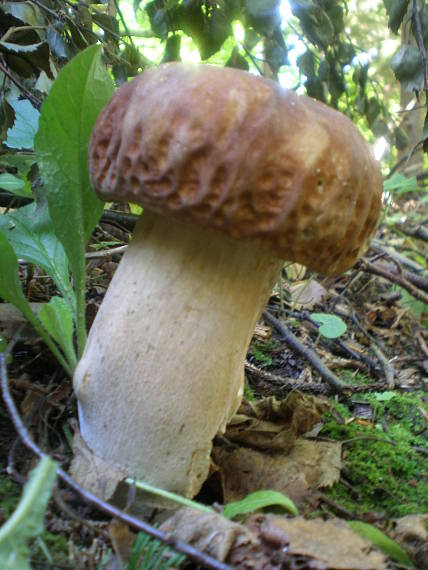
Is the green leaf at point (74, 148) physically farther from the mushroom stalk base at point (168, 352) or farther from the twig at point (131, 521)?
the twig at point (131, 521)

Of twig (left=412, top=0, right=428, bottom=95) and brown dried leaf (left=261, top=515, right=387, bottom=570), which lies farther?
twig (left=412, top=0, right=428, bottom=95)

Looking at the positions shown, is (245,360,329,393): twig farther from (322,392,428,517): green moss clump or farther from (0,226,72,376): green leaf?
(0,226,72,376): green leaf

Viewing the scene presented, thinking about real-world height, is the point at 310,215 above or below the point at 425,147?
above

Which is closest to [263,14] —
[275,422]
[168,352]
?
[168,352]

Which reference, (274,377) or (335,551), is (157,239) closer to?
(335,551)

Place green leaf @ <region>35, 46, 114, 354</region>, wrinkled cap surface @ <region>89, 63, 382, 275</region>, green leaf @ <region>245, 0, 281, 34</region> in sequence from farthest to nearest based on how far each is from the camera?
green leaf @ <region>245, 0, 281, 34</region>
green leaf @ <region>35, 46, 114, 354</region>
wrinkled cap surface @ <region>89, 63, 382, 275</region>

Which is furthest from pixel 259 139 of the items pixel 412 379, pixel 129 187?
pixel 412 379

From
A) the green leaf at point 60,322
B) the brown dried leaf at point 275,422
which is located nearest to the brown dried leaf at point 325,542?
the brown dried leaf at point 275,422

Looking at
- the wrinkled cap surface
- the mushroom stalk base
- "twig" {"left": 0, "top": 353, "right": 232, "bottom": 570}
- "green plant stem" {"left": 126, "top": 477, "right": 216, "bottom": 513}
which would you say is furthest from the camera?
the mushroom stalk base

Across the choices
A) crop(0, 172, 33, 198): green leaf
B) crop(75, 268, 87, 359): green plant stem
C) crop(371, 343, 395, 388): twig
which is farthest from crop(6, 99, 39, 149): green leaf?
crop(371, 343, 395, 388): twig
